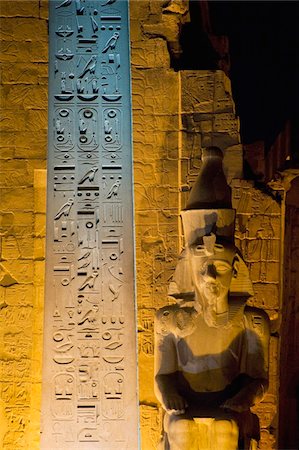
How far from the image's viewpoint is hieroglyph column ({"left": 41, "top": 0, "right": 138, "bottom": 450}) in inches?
220

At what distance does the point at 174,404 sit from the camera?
407 cm

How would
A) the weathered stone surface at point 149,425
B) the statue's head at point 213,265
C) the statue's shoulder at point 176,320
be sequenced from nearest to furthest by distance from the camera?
the statue's head at point 213,265
the statue's shoulder at point 176,320
the weathered stone surface at point 149,425

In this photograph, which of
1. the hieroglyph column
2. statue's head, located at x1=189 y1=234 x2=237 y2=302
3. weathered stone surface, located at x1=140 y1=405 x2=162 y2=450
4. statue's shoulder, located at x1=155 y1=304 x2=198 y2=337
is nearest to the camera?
statue's head, located at x1=189 y1=234 x2=237 y2=302

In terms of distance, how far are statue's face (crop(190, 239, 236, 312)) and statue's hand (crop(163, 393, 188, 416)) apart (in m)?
0.66

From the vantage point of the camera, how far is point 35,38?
6.14 meters

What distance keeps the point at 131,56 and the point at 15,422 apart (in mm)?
3839

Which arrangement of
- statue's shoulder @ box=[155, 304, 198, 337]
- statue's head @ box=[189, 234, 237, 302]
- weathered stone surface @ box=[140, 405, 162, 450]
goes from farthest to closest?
1. weathered stone surface @ box=[140, 405, 162, 450]
2. statue's shoulder @ box=[155, 304, 198, 337]
3. statue's head @ box=[189, 234, 237, 302]

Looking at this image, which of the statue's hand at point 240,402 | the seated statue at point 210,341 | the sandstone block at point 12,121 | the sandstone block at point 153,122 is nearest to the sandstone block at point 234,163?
the sandstone block at point 153,122

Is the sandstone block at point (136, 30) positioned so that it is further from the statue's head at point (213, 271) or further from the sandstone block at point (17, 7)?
the statue's head at point (213, 271)

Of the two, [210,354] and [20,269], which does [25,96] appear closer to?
[20,269]

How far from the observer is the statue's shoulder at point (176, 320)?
424 centimetres

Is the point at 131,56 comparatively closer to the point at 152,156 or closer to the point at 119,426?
the point at 152,156

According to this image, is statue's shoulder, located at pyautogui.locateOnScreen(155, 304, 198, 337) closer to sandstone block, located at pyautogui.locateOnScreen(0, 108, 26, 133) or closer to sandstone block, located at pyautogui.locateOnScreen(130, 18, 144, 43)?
sandstone block, located at pyautogui.locateOnScreen(0, 108, 26, 133)

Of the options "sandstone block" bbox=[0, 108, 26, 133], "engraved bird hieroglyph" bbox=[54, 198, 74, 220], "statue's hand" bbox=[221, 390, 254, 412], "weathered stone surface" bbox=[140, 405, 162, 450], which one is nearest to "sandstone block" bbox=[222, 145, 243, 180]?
"engraved bird hieroglyph" bbox=[54, 198, 74, 220]
